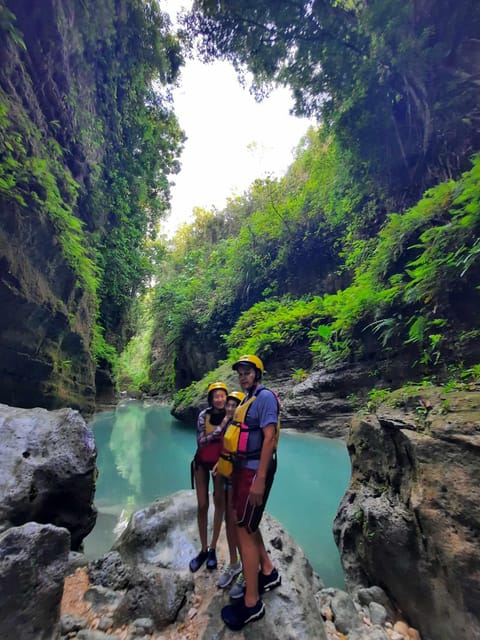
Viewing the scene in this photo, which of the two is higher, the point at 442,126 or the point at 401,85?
the point at 401,85

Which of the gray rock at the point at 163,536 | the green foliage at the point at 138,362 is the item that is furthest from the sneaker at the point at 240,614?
the green foliage at the point at 138,362

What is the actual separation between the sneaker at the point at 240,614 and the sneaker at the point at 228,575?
332 millimetres

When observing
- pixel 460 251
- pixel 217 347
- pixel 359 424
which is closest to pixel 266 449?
pixel 359 424

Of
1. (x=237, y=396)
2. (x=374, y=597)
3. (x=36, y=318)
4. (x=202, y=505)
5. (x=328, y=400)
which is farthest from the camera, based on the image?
(x=328, y=400)

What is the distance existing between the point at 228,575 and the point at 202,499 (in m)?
0.63

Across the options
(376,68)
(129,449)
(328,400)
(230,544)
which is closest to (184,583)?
(230,544)

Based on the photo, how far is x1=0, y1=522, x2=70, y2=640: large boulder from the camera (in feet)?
5.66

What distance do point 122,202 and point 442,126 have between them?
35.9ft

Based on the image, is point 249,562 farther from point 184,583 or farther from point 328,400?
point 328,400

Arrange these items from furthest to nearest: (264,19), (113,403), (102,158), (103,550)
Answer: (113,403) < (102,158) < (264,19) < (103,550)

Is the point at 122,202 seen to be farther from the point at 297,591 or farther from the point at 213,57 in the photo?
the point at 297,591

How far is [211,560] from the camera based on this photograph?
8.97 ft

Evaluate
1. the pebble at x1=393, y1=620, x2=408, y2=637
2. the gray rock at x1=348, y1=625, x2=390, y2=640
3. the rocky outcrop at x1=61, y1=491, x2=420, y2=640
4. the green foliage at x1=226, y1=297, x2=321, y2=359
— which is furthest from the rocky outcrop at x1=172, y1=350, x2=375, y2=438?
the gray rock at x1=348, y1=625, x2=390, y2=640

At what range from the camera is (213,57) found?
11.0 meters
